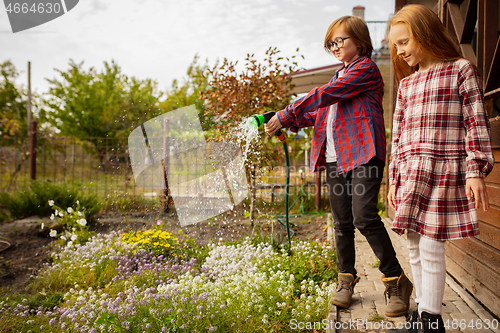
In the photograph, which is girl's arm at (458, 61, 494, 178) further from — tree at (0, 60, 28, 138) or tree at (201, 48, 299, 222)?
tree at (0, 60, 28, 138)

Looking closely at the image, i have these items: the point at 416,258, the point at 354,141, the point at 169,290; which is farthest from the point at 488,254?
the point at 169,290

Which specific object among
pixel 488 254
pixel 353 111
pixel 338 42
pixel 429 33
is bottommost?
pixel 488 254

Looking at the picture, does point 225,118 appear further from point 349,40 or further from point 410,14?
point 410,14

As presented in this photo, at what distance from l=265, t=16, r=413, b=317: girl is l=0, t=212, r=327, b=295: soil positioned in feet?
5.55

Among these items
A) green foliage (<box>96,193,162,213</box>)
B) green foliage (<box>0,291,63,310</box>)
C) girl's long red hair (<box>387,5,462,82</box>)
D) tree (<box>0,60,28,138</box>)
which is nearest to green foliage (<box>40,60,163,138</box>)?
tree (<box>0,60,28,138</box>)

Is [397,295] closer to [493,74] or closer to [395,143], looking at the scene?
[395,143]

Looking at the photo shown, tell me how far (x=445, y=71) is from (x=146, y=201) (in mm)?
5376

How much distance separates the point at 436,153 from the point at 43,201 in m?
5.53

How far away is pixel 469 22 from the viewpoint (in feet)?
8.72

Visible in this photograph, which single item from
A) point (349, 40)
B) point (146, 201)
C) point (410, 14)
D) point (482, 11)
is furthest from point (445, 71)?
point (146, 201)

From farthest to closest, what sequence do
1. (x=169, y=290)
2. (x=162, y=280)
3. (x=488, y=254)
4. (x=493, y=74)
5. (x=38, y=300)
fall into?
1. (x=162, y=280)
2. (x=38, y=300)
3. (x=493, y=74)
4. (x=169, y=290)
5. (x=488, y=254)

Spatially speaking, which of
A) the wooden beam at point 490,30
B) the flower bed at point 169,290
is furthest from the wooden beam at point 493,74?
the flower bed at point 169,290

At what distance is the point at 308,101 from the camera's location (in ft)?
5.99

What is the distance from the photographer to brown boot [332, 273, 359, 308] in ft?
6.54
